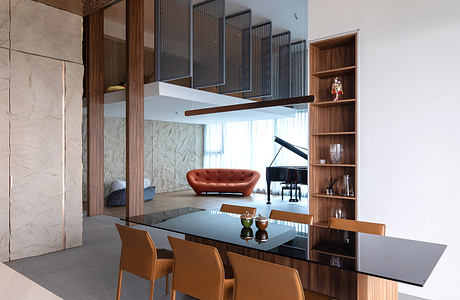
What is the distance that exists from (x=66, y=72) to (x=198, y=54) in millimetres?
3359

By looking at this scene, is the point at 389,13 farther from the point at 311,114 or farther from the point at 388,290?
the point at 388,290

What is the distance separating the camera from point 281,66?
29.4ft

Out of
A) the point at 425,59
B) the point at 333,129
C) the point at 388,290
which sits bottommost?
the point at 388,290

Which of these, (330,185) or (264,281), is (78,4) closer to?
(330,185)

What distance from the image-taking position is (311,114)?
418 cm

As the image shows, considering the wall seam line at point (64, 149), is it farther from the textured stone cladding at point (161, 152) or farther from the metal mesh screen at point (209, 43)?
the textured stone cladding at point (161, 152)

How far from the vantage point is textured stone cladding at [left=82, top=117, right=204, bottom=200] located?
10.0 m

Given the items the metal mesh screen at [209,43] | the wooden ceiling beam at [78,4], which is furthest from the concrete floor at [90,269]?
the metal mesh screen at [209,43]

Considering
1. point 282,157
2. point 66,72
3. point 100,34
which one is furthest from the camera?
point 282,157

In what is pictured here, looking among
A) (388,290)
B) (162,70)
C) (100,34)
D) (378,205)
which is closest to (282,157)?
(162,70)

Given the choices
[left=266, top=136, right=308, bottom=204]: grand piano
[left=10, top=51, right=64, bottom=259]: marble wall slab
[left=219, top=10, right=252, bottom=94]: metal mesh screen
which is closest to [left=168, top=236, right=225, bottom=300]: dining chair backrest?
[left=10, top=51, right=64, bottom=259]: marble wall slab

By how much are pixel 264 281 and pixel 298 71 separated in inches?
306

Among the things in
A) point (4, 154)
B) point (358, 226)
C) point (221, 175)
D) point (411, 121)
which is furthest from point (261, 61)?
point (358, 226)

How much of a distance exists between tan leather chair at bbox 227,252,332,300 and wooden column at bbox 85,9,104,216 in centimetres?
588
